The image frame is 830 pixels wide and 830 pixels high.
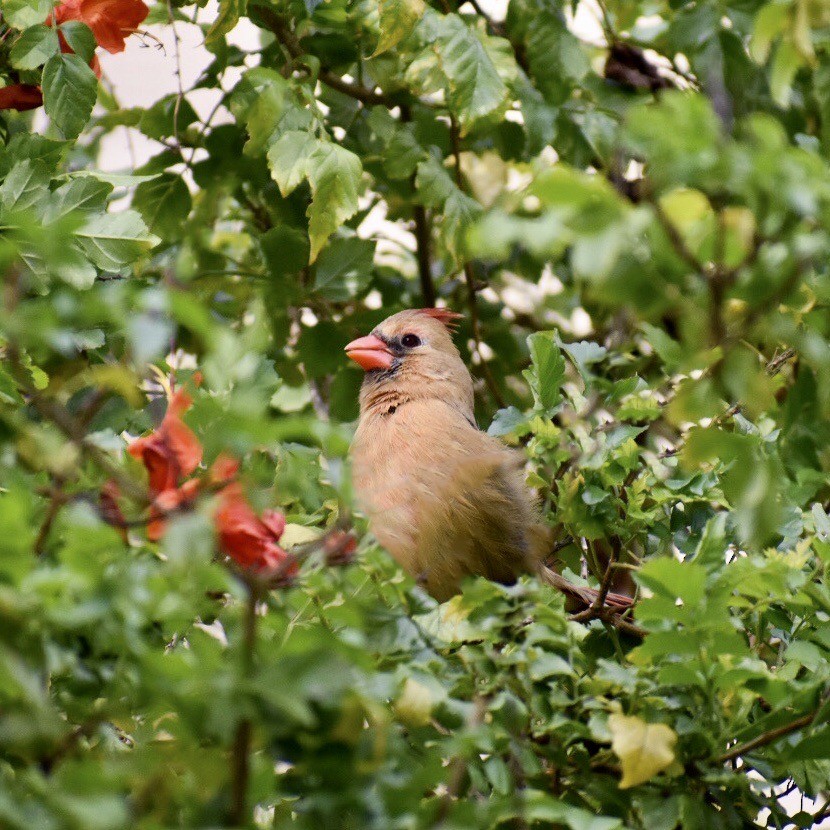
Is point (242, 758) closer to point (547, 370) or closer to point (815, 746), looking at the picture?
point (815, 746)

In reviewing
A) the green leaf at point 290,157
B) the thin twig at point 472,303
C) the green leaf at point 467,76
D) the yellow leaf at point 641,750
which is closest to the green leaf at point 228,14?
the green leaf at point 290,157

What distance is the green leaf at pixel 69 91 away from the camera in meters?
1.46

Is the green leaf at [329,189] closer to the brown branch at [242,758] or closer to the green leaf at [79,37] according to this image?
the green leaf at [79,37]

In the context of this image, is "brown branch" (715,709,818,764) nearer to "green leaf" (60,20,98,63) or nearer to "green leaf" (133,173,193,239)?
"green leaf" (60,20,98,63)

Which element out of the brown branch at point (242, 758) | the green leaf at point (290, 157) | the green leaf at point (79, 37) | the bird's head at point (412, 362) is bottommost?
the bird's head at point (412, 362)

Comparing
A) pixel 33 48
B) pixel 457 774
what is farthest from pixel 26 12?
pixel 457 774

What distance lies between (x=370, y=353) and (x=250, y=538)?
1.07 m

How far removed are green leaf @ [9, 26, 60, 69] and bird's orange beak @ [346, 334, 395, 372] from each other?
75 centimetres

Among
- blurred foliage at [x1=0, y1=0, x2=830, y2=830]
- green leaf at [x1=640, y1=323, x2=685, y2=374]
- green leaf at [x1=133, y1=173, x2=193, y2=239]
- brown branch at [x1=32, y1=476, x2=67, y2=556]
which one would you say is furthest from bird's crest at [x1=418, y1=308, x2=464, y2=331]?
brown branch at [x1=32, y1=476, x2=67, y2=556]

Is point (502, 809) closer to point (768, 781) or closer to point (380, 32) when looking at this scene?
point (768, 781)

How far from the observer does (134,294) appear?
2.49ft

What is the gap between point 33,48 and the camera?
4.77ft

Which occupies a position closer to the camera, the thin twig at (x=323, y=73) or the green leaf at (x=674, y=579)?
the green leaf at (x=674, y=579)

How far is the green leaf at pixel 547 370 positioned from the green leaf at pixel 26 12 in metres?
0.72
